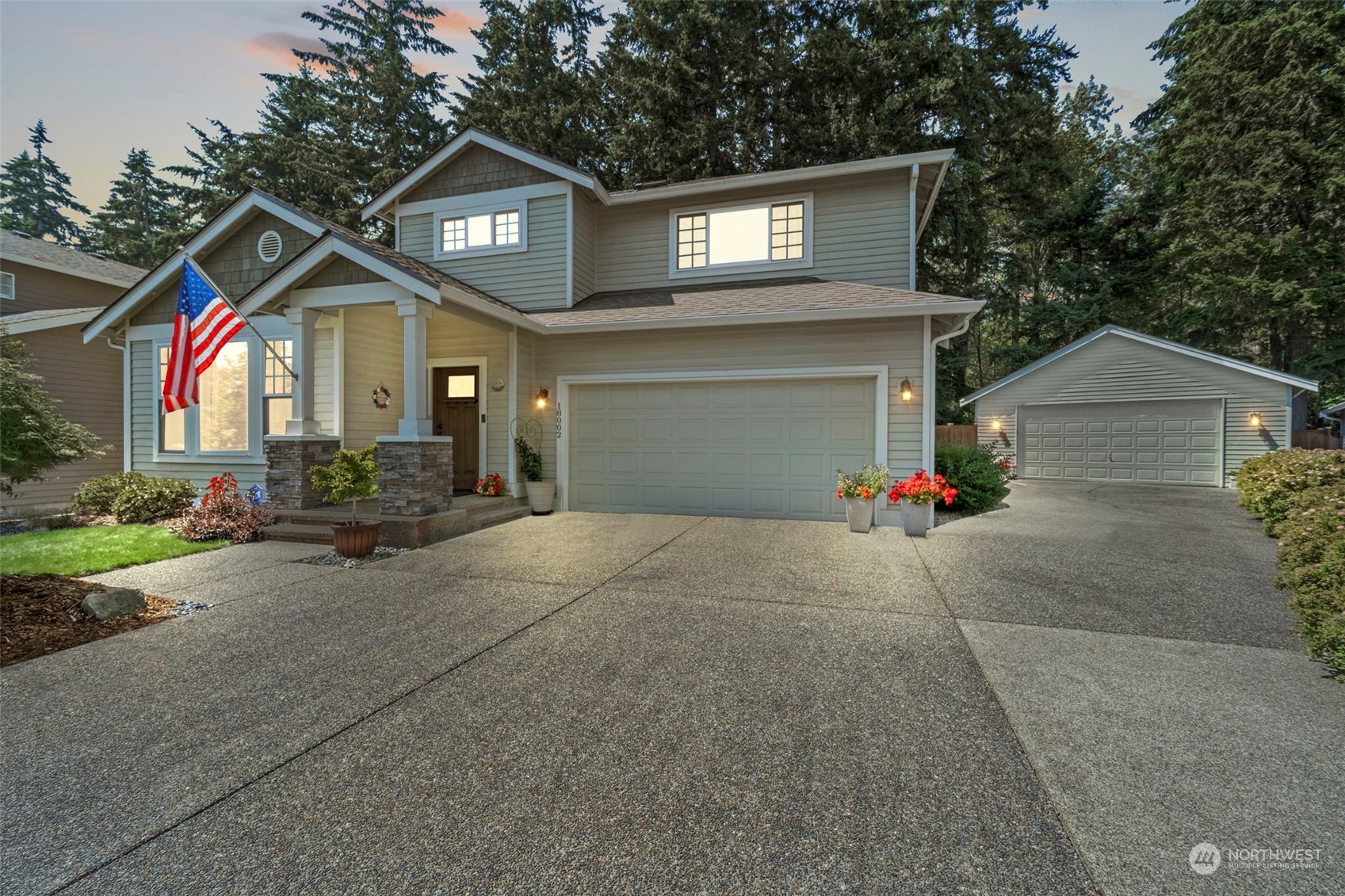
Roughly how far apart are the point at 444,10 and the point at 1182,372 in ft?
94.6

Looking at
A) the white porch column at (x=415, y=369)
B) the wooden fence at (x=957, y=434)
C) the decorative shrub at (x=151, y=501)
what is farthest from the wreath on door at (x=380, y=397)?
the wooden fence at (x=957, y=434)

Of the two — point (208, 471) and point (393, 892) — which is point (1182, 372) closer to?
point (393, 892)

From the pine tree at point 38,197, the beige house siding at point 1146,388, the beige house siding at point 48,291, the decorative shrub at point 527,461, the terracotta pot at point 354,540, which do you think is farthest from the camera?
the pine tree at point 38,197

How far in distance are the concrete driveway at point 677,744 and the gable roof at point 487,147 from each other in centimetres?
754

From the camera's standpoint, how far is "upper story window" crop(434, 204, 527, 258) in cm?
1013

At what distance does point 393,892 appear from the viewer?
1.73m

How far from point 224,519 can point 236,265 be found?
4.77 m

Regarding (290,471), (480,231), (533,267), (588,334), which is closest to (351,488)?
(290,471)

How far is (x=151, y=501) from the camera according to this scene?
843 cm

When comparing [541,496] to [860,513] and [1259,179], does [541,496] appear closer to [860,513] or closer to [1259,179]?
[860,513]

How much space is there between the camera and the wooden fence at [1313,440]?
13.6 m

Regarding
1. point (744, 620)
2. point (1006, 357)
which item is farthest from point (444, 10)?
point (744, 620)

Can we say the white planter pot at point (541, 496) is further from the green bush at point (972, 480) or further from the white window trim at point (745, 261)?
the green bush at point (972, 480)

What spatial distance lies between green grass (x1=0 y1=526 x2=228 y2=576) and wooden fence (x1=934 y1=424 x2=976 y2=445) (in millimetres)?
15849
